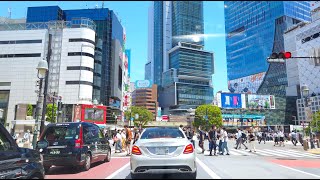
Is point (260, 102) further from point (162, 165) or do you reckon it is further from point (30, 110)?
point (162, 165)

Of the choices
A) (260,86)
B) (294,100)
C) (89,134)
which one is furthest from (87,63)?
(260,86)

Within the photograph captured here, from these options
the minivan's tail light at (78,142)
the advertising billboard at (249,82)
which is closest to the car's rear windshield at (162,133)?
the minivan's tail light at (78,142)

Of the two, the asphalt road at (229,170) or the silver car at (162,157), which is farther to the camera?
A: the asphalt road at (229,170)

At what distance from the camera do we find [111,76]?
89.8m

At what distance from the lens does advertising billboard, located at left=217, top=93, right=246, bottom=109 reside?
92.3 m

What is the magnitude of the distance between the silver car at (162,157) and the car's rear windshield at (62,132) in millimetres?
3488

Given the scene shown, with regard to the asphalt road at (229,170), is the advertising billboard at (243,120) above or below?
above

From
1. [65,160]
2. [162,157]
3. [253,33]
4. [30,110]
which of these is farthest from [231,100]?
[162,157]

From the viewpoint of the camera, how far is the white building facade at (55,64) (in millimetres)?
70000

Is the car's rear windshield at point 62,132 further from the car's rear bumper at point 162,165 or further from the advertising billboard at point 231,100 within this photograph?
the advertising billboard at point 231,100

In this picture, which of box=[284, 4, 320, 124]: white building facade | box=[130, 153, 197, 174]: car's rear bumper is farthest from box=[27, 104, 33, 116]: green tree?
box=[284, 4, 320, 124]: white building facade

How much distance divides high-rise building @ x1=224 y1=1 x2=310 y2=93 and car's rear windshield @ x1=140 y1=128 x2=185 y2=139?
117399 millimetres

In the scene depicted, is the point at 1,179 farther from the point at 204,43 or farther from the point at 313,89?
the point at 204,43

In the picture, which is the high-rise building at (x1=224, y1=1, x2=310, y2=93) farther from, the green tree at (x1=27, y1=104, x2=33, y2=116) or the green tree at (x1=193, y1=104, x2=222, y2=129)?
the green tree at (x1=27, y1=104, x2=33, y2=116)
